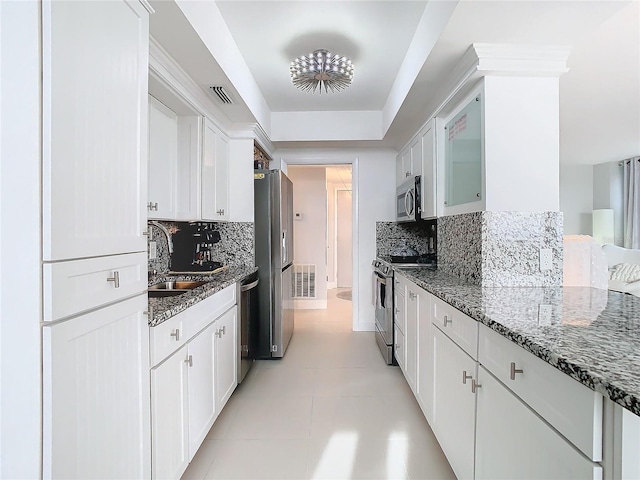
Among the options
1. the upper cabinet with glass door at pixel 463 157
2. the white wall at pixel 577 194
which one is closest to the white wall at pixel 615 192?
the white wall at pixel 577 194

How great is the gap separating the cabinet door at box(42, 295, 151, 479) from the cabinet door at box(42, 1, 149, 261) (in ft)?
0.69

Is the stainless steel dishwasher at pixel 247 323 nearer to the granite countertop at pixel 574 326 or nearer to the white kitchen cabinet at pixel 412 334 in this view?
the white kitchen cabinet at pixel 412 334

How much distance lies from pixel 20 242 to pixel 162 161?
170cm

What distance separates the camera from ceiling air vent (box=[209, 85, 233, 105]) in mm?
2427

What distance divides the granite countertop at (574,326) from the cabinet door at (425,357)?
192mm

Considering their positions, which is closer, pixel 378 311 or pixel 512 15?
pixel 512 15

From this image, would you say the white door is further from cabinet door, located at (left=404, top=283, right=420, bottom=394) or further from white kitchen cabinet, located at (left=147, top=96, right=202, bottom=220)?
white kitchen cabinet, located at (left=147, top=96, right=202, bottom=220)

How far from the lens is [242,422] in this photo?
2299 millimetres

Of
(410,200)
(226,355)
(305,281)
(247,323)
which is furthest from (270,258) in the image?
(305,281)

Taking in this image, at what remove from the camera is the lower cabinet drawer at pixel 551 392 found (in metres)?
0.77

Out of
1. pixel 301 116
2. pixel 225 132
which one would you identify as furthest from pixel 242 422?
pixel 301 116

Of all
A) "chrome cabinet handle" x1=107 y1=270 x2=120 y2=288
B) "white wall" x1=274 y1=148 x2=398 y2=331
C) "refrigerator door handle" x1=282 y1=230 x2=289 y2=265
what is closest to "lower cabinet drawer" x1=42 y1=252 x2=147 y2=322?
"chrome cabinet handle" x1=107 y1=270 x2=120 y2=288

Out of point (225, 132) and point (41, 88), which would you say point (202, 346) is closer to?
point (41, 88)

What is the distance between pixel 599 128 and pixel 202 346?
17.0 ft
